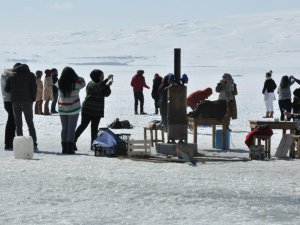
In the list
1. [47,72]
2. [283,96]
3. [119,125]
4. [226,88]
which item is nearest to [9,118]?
[226,88]

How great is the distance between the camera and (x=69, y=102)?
46.8 feet

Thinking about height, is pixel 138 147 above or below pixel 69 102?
below

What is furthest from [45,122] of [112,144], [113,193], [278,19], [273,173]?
[278,19]

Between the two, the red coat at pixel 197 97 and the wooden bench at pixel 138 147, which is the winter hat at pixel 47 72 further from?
the wooden bench at pixel 138 147

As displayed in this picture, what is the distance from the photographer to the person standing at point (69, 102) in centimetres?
1420

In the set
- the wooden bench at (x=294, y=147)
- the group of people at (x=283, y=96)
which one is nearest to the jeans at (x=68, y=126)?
the wooden bench at (x=294, y=147)

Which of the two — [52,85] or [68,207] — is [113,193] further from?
[52,85]

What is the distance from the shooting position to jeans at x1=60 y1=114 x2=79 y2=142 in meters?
14.3

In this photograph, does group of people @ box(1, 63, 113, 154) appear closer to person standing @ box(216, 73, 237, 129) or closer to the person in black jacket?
person standing @ box(216, 73, 237, 129)

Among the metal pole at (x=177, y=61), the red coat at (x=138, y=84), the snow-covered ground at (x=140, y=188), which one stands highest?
the red coat at (x=138, y=84)

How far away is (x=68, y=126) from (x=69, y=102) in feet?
1.22

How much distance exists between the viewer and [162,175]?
1127cm

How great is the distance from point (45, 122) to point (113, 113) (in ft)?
12.8

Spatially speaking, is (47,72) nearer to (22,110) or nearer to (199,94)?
(199,94)
